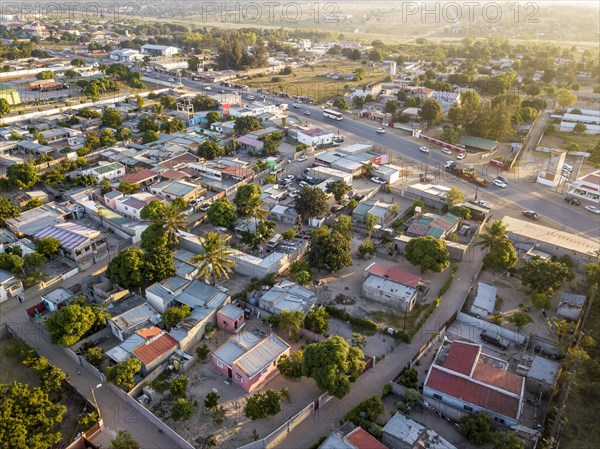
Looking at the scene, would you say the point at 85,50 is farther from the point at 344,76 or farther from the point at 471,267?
the point at 471,267

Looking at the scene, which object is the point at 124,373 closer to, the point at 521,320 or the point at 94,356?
the point at 94,356

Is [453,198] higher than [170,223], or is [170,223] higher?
[170,223]

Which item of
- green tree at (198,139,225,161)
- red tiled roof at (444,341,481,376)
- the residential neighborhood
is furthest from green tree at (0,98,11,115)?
red tiled roof at (444,341,481,376)

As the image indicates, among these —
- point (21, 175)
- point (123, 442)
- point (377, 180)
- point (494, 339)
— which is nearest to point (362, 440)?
point (123, 442)

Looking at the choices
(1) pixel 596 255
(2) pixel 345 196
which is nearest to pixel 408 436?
(1) pixel 596 255

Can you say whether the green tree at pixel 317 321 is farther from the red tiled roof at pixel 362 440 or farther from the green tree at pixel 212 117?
the green tree at pixel 212 117

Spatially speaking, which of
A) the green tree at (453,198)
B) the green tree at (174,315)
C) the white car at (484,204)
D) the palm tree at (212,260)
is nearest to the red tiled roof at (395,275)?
the palm tree at (212,260)
